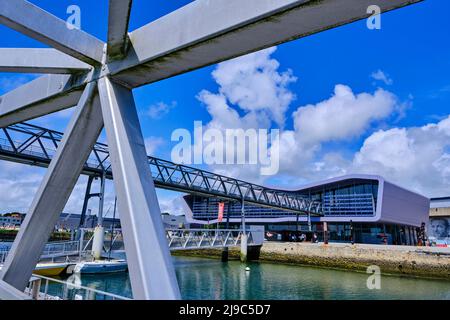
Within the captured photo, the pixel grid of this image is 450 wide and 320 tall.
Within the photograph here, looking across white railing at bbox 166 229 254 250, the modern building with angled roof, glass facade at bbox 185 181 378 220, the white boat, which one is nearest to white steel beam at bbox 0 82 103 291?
the white boat

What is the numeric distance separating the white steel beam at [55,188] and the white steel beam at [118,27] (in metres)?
0.49

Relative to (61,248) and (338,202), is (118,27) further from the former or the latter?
(338,202)

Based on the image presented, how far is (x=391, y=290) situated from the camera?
1683 cm

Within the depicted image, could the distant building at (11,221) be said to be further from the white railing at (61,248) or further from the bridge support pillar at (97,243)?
the bridge support pillar at (97,243)

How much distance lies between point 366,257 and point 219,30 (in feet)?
91.9

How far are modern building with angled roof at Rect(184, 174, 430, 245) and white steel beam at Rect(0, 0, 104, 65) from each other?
36366 mm

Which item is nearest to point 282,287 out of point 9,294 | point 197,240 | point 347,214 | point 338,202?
point 197,240

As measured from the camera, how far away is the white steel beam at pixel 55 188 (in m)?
3.52

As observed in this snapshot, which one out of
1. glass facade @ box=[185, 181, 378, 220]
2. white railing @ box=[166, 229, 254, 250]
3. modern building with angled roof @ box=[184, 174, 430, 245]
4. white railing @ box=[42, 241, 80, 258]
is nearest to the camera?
white railing @ box=[42, 241, 80, 258]

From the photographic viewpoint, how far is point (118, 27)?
122 inches

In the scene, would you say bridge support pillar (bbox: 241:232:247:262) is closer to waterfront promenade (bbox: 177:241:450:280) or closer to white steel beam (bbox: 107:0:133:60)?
waterfront promenade (bbox: 177:241:450:280)

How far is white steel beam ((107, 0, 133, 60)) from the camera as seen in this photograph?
280cm
